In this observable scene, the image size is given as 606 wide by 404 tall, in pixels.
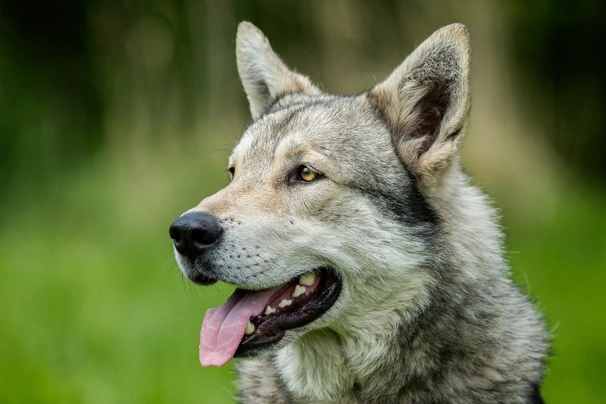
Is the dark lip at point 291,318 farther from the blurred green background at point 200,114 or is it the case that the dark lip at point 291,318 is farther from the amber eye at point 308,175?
the blurred green background at point 200,114

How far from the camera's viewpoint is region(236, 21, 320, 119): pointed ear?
513cm

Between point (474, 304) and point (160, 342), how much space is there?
3456 millimetres

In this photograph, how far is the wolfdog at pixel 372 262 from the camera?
12.9 feet

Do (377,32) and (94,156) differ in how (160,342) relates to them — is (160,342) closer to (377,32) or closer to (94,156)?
(94,156)

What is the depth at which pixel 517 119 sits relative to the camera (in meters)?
11.0

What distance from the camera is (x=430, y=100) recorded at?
436cm

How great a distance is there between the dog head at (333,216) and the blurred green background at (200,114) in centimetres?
429

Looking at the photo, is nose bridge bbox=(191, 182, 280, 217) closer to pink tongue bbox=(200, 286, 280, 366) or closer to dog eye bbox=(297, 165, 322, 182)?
dog eye bbox=(297, 165, 322, 182)

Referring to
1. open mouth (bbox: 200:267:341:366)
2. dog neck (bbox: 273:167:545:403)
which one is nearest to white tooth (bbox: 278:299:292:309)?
open mouth (bbox: 200:267:341:366)

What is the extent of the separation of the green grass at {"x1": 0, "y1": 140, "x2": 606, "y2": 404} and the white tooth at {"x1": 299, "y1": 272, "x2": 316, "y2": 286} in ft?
2.23

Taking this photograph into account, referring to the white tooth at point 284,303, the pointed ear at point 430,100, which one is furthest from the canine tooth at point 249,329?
the pointed ear at point 430,100

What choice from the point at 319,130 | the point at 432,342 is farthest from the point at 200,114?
the point at 432,342

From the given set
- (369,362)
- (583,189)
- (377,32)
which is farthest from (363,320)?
(583,189)

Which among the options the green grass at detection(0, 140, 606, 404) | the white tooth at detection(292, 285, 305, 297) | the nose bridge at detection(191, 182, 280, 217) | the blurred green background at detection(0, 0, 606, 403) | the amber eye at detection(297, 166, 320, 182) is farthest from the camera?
the blurred green background at detection(0, 0, 606, 403)
